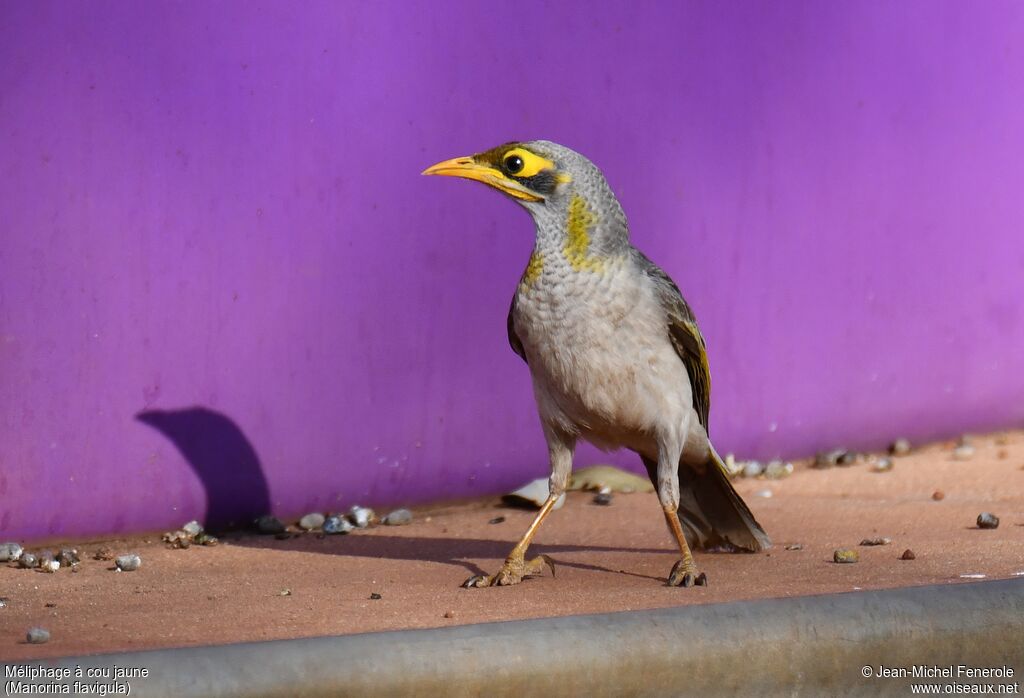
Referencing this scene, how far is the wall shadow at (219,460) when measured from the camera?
20.6ft

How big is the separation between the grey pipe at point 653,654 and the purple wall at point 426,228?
2.92 m

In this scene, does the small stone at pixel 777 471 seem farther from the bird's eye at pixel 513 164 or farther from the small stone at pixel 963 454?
the bird's eye at pixel 513 164

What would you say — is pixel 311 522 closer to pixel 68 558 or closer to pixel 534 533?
pixel 68 558

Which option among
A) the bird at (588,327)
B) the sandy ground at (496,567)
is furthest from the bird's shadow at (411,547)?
the bird at (588,327)

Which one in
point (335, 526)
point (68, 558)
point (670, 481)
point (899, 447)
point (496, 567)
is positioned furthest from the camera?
point (899, 447)

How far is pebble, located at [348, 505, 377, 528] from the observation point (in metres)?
6.70

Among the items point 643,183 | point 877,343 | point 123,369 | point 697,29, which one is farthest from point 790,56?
point 123,369

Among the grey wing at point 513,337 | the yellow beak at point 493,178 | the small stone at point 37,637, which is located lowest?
the small stone at point 37,637

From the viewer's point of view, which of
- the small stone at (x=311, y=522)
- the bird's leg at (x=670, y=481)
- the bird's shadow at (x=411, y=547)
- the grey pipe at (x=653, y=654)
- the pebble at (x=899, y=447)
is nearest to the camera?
the grey pipe at (x=653, y=654)

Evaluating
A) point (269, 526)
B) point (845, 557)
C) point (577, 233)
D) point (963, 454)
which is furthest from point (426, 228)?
point (963, 454)

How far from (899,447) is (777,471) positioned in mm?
850

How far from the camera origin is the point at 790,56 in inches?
299

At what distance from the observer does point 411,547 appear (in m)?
6.21

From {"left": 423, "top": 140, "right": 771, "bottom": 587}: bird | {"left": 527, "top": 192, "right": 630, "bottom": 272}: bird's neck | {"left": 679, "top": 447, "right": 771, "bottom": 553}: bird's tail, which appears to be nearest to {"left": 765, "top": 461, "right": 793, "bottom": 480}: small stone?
{"left": 679, "top": 447, "right": 771, "bottom": 553}: bird's tail
